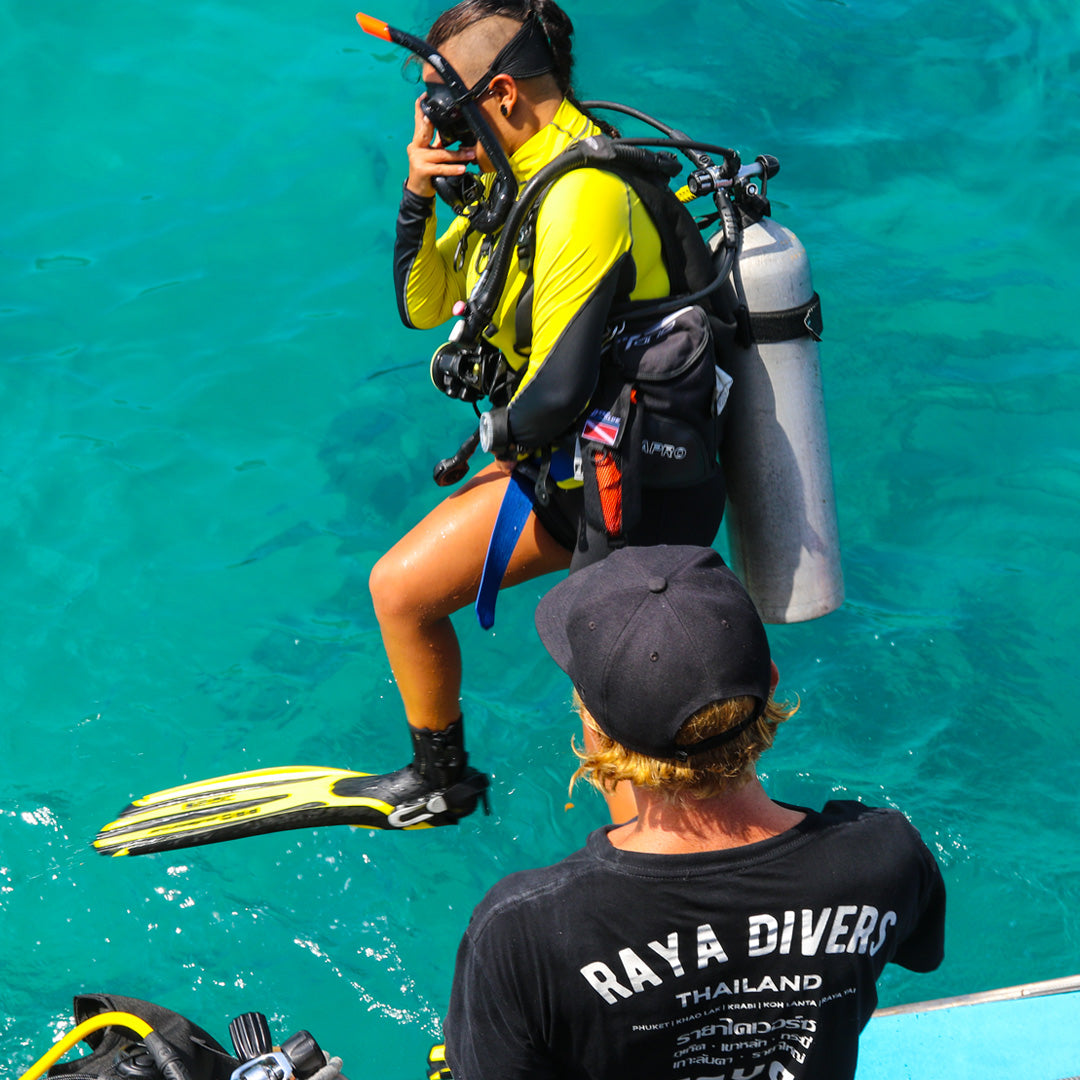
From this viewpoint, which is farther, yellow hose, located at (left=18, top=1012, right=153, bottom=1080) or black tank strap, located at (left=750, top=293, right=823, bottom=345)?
black tank strap, located at (left=750, top=293, right=823, bottom=345)

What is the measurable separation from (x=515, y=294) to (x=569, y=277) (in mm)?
290

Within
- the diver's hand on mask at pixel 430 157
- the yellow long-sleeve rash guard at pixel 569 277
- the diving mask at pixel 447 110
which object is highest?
the diving mask at pixel 447 110

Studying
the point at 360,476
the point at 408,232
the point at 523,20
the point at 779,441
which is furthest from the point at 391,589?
the point at 360,476

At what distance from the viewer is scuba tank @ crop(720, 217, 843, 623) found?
8.87 ft

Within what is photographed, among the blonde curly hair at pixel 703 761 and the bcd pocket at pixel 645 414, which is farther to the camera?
the bcd pocket at pixel 645 414

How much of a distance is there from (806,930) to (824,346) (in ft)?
12.7

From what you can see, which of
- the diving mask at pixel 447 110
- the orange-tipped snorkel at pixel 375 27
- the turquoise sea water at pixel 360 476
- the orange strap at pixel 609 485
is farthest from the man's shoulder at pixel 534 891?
the orange-tipped snorkel at pixel 375 27

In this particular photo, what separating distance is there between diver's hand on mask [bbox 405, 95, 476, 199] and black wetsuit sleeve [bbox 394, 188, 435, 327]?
0.08m

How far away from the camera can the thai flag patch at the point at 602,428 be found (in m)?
2.48

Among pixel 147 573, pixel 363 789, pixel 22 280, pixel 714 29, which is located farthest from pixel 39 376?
pixel 714 29

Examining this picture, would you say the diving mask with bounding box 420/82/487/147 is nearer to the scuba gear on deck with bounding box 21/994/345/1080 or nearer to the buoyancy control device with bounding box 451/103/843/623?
the buoyancy control device with bounding box 451/103/843/623

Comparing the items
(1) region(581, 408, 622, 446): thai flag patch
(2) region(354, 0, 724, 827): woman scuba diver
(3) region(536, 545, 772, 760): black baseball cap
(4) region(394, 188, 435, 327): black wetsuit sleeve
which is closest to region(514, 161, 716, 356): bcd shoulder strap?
(2) region(354, 0, 724, 827): woman scuba diver

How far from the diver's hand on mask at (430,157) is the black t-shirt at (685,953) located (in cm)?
187

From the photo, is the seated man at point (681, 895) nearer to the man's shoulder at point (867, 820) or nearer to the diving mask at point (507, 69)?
the man's shoulder at point (867, 820)
